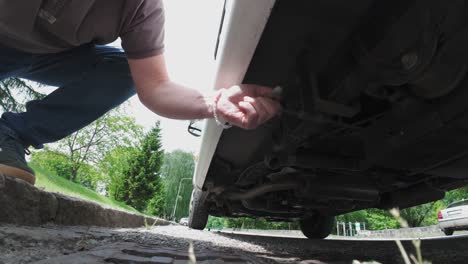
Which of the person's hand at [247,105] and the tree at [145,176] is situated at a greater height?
the tree at [145,176]

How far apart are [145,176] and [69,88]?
30764 millimetres

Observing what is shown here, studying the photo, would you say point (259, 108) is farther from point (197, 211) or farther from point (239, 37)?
point (197, 211)

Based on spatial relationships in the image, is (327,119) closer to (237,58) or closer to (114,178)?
(237,58)

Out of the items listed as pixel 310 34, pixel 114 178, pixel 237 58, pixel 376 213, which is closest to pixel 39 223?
pixel 237 58

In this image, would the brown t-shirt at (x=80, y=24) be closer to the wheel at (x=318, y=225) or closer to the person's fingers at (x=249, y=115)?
the person's fingers at (x=249, y=115)

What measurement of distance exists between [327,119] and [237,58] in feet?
1.69

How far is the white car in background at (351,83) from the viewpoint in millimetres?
1091

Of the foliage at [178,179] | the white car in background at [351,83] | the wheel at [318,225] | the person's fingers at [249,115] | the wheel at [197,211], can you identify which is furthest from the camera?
the foliage at [178,179]

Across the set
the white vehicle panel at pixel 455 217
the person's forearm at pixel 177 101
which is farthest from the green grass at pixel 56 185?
the white vehicle panel at pixel 455 217

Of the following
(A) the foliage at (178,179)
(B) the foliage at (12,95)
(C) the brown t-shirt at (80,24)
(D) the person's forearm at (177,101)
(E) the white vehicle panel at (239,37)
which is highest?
(A) the foliage at (178,179)

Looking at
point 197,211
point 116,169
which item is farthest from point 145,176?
point 197,211

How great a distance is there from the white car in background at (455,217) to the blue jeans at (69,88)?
10.3 metres

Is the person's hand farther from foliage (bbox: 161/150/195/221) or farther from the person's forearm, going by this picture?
foliage (bbox: 161/150/195/221)

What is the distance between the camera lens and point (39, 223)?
1673 millimetres
